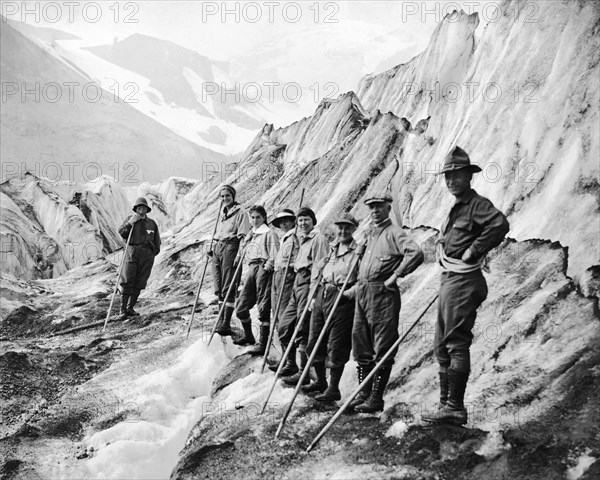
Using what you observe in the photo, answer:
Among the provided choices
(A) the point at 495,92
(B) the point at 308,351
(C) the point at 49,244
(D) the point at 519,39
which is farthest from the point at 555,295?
(C) the point at 49,244

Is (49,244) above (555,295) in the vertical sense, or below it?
below

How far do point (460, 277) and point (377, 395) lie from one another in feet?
4.69

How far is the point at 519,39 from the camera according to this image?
29.9 feet

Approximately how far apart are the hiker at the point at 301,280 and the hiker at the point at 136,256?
15.0 feet

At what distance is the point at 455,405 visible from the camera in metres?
4.92

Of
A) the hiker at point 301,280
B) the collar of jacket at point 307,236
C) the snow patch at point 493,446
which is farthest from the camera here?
the collar of jacket at point 307,236

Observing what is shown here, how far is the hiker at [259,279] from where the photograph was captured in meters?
8.10

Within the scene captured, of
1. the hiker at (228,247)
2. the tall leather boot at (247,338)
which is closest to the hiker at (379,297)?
the tall leather boot at (247,338)

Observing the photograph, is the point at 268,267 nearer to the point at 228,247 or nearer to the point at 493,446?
the point at 228,247

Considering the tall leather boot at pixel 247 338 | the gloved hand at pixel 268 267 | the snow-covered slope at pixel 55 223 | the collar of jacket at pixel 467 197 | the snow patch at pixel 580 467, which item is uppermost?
the collar of jacket at pixel 467 197

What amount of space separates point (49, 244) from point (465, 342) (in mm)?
19139

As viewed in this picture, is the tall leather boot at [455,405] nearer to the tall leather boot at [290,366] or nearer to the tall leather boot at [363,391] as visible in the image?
the tall leather boot at [363,391]

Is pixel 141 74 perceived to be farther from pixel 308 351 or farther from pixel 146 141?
pixel 308 351

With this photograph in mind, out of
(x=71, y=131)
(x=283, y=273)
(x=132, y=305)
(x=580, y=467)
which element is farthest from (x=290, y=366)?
(x=71, y=131)
